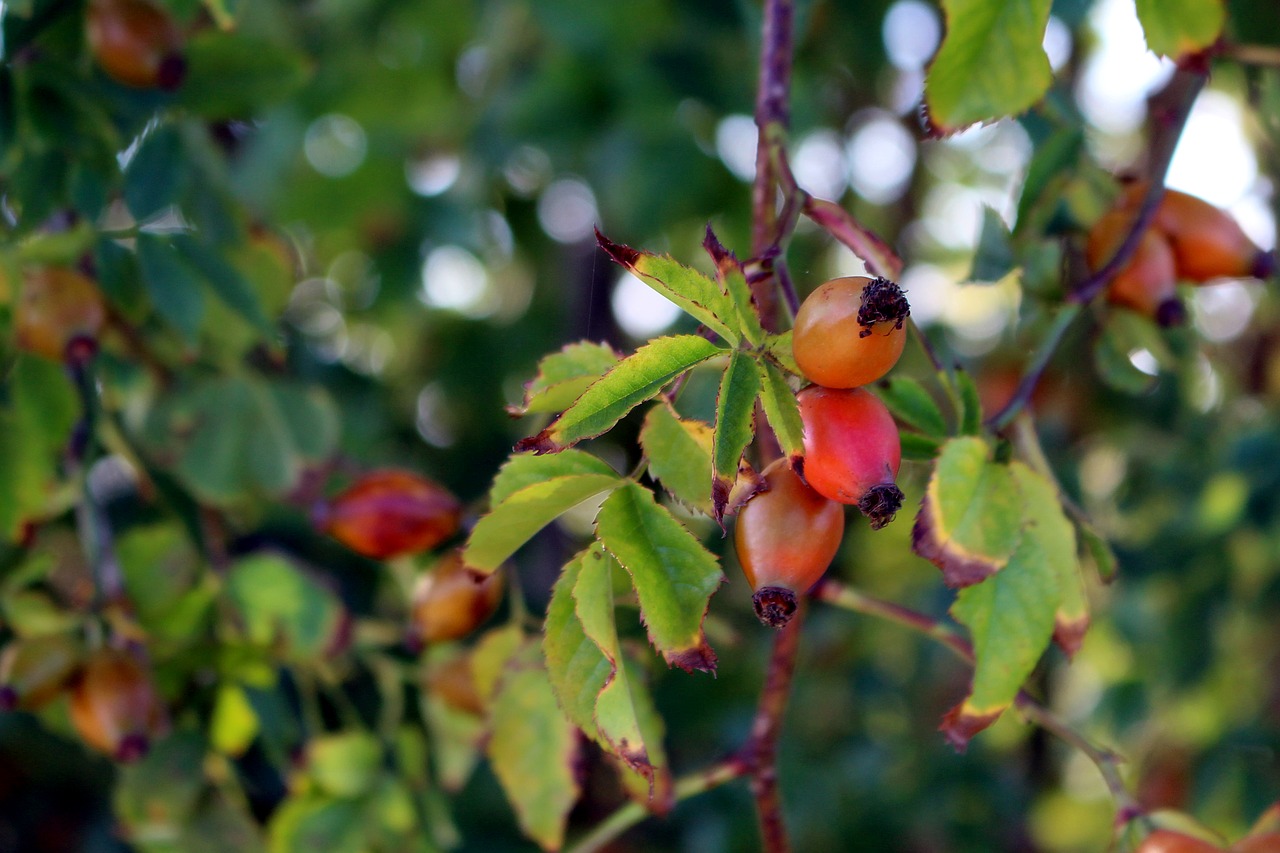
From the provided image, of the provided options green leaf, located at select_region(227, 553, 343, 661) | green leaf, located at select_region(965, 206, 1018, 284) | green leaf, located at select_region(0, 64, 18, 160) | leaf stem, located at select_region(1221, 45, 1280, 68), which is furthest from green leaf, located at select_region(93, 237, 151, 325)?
leaf stem, located at select_region(1221, 45, 1280, 68)

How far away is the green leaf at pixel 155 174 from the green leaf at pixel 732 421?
91 cm

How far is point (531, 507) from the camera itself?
779 mm

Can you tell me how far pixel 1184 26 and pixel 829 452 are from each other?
1.88ft

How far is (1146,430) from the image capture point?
6.93 ft

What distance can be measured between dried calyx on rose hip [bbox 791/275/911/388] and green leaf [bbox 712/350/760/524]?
0.04 meters

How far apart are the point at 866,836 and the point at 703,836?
0.40 metres

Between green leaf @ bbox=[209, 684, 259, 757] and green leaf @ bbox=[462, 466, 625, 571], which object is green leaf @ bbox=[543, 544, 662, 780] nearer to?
green leaf @ bbox=[462, 466, 625, 571]

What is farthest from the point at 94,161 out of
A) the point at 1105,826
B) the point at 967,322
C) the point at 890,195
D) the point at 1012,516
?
the point at 967,322

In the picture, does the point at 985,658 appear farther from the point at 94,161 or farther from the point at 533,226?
the point at 533,226

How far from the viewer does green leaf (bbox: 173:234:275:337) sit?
129 centimetres

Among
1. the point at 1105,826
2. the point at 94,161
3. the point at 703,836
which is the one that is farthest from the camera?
the point at 1105,826

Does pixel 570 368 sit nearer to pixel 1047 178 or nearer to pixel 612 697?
pixel 612 697

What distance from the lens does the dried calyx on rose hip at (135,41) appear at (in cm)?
122

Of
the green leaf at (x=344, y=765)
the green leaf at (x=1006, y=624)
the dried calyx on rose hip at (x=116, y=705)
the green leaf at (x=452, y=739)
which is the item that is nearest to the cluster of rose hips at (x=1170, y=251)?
the green leaf at (x=1006, y=624)
